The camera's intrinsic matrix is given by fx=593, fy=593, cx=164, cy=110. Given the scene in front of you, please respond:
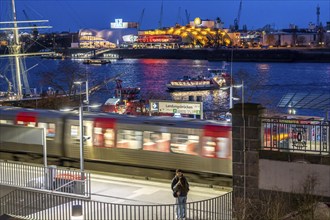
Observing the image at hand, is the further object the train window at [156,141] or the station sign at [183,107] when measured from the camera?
the station sign at [183,107]

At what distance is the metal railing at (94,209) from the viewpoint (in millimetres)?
14148

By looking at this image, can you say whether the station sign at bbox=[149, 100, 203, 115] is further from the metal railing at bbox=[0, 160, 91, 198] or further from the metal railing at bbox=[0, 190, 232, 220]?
the metal railing at bbox=[0, 190, 232, 220]

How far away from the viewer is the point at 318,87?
8188 cm

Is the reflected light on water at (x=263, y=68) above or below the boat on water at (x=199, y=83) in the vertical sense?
above

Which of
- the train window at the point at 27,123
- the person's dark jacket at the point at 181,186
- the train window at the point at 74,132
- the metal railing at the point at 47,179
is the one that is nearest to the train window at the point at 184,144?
the metal railing at the point at 47,179

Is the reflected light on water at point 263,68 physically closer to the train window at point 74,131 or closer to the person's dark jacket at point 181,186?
the train window at point 74,131

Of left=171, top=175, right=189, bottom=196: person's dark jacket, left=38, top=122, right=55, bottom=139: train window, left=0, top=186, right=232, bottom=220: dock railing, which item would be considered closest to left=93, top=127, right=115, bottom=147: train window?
left=38, top=122, right=55, bottom=139: train window

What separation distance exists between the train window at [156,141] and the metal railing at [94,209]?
452 centimetres

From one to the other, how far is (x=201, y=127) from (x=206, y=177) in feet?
5.28

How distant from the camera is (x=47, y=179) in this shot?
56.1ft

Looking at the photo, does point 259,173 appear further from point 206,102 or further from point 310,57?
point 310,57

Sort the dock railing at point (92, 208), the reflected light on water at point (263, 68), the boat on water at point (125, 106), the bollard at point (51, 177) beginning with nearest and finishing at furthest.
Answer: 1. the dock railing at point (92, 208)
2. the bollard at point (51, 177)
3. the boat on water at point (125, 106)
4. the reflected light on water at point (263, 68)

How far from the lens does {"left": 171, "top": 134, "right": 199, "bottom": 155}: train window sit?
19.1m

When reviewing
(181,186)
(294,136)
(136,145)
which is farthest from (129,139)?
(294,136)
